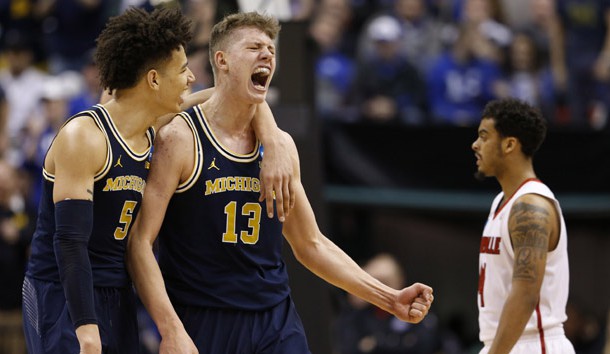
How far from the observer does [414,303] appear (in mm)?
5953

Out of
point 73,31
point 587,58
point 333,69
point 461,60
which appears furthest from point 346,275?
point 73,31

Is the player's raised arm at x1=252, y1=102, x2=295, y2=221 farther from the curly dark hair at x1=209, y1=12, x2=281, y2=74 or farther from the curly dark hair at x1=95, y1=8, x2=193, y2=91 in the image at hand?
the curly dark hair at x1=95, y1=8, x2=193, y2=91

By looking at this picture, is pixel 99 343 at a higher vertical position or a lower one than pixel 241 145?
lower

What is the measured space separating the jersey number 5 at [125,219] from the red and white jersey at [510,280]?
2304 millimetres

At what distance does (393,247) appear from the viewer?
1290 centimetres

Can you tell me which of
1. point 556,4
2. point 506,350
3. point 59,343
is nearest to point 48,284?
point 59,343

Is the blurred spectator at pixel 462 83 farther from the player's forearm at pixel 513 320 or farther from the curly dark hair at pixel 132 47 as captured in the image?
the curly dark hair at pixel 132 47

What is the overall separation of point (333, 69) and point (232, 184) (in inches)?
318

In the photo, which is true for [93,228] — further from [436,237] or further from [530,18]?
[530,18]

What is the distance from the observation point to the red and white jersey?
21.4 ft

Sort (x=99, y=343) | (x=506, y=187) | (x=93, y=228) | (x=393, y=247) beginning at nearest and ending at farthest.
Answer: (x=99, y=343) → (x=93, y=228) → (x=506, y=187) → (x=393, y=247)

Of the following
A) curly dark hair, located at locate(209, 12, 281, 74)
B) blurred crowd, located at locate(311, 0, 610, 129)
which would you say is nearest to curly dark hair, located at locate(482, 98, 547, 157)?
curly dark hair, located at locate(209, 12, 281, 74)

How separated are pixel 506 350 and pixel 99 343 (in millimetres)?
2425

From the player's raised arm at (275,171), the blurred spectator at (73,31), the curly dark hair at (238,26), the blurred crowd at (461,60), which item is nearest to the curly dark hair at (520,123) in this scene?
the player's raised arm at (275,171)
